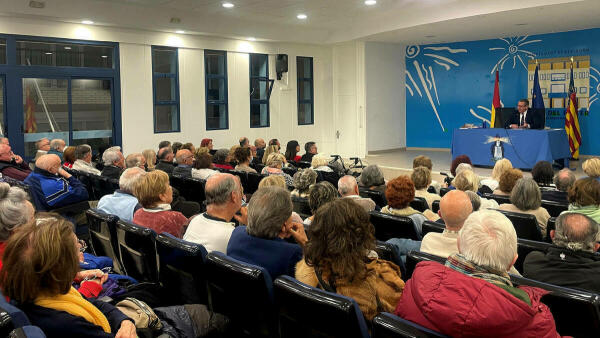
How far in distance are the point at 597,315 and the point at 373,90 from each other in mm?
13279

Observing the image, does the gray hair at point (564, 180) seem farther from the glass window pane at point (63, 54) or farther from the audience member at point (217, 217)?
the glass window pane at point (63, 54)

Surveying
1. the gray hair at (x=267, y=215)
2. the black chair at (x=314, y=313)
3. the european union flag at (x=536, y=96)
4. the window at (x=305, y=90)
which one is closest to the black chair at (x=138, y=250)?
A: the gray hair at (x=267, y=215)

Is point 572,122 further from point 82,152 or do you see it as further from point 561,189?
point 82,152

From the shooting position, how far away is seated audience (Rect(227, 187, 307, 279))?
2600mm

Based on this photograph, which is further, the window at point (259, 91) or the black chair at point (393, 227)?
the window at point (259, 91)

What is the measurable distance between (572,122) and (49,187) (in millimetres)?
11390

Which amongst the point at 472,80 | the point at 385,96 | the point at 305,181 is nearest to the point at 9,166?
the point at 305,181

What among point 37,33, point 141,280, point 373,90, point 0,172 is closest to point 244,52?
point 373,90

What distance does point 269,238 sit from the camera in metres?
2.70

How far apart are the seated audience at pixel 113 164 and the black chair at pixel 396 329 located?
17.2 feet

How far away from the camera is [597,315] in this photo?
2.02 metres

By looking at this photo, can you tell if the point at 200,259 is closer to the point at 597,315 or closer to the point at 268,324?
the point at 268,324

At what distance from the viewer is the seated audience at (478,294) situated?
5.40 feet

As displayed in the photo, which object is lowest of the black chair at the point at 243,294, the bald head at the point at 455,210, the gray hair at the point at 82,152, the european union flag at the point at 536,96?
the black chair at the point at 243,294
